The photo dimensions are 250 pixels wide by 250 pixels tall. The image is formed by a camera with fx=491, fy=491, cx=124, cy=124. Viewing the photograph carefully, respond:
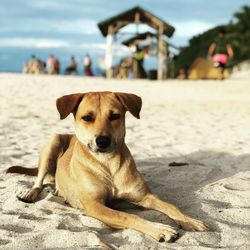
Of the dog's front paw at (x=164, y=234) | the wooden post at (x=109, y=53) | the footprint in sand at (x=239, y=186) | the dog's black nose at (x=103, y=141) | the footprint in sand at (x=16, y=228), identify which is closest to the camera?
the dog's front paw at (x=164, y=234)

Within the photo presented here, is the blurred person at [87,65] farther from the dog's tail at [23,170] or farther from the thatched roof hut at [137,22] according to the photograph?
the dog's tail at [23,170]

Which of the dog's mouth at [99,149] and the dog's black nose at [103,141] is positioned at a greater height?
the dog's black nose at [103,141]

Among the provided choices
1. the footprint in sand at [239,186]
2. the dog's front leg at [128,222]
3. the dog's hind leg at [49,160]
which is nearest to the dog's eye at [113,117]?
the dog's front leg at [128,222]

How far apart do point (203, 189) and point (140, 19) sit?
25.4 meters

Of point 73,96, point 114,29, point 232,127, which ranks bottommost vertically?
point 232,127

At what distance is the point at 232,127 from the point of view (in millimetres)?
11734

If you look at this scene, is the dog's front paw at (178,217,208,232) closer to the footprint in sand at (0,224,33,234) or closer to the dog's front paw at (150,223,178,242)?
the dog's front paw at (150,223,178,242)

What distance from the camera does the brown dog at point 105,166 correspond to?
4223 mm

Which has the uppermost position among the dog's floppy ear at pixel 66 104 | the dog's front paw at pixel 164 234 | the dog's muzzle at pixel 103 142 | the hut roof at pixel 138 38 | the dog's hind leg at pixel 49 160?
the hut roof at pixel 138 38

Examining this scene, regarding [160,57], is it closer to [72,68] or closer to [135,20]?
[135,20]

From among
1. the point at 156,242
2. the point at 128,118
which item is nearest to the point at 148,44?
the point at 128,118

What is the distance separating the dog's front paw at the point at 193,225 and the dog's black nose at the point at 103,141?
925 mm

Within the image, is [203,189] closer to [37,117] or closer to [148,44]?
[37,117]

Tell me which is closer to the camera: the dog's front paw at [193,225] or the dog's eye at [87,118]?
the dog's front paw at [193,225]
